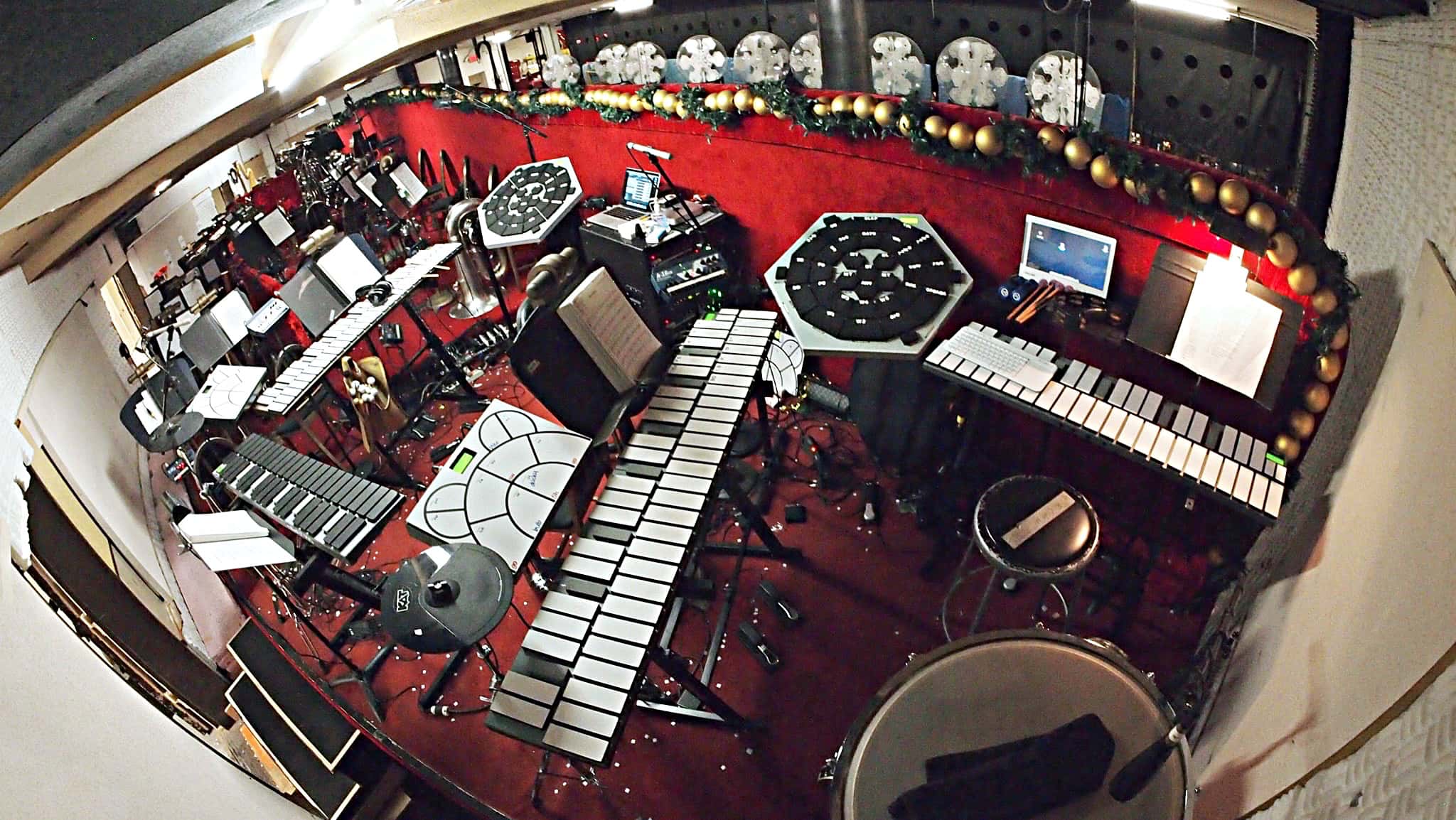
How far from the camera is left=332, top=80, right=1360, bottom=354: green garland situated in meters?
3.20

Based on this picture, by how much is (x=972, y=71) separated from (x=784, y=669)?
4.54 meters

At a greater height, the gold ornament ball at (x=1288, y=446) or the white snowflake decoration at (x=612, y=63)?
the white snowflake decoration at (x=612, y=63)

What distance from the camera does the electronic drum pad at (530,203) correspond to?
23.0 ft

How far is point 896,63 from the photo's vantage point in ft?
20.3

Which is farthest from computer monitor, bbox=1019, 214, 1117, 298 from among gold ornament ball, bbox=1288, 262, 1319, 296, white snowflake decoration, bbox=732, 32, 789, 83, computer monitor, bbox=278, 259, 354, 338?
computer monitor, bbox=278, 259, 354, 338

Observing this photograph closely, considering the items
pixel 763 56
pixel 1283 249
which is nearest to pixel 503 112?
pixel 763 56

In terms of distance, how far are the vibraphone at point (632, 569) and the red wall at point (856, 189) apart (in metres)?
1.31

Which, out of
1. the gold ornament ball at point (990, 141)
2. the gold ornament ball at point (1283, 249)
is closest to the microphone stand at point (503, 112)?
the gold ornament ball at point (990, 141)

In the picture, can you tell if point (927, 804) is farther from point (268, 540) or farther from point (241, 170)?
point (241, 170)

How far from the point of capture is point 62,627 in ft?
6.14

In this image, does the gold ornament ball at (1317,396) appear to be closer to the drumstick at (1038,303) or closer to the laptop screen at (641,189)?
the drumstick at (1038,303)

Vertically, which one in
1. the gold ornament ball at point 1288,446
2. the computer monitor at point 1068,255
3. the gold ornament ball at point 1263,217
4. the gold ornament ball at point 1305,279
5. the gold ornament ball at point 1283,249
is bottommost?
the gold ornament ball at point 1288,446

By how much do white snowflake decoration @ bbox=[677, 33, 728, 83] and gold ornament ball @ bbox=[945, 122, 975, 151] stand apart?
3.86 meters

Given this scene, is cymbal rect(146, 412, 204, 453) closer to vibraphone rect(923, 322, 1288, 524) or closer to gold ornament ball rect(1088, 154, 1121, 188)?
Answer: vibraphone rect(923, 322, 1288, 524)
